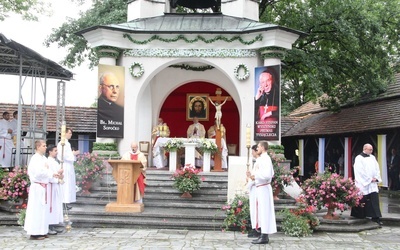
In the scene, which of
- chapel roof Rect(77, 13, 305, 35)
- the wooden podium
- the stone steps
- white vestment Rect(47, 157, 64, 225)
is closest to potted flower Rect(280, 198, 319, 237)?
the stone steps

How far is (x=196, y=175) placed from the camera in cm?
1240

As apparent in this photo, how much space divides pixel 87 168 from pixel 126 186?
76.9 inches

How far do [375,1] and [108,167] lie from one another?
12459mm

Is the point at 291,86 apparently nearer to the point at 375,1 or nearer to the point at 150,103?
the point at 375,1

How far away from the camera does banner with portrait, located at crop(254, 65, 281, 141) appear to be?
552 inches

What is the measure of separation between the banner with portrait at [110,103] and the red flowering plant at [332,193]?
588 centimetres

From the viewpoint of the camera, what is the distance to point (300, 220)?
1043 cm

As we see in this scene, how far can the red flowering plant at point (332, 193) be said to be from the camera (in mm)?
10906

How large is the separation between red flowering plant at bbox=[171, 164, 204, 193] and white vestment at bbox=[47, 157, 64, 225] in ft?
9.98

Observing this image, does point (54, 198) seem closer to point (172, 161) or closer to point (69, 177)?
point (69, 177)

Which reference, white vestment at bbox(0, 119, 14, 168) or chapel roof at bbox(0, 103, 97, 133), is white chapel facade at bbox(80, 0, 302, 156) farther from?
chapel roof at bbox(0, 103, 97, 133)

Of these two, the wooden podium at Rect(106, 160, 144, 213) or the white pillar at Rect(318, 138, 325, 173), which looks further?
the white pillar at Rect(318, 138, 325, 173)

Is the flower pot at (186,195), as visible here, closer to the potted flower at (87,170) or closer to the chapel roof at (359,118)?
the potted flower at (87,170)

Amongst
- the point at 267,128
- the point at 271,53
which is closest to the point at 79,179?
the point at 267,128
